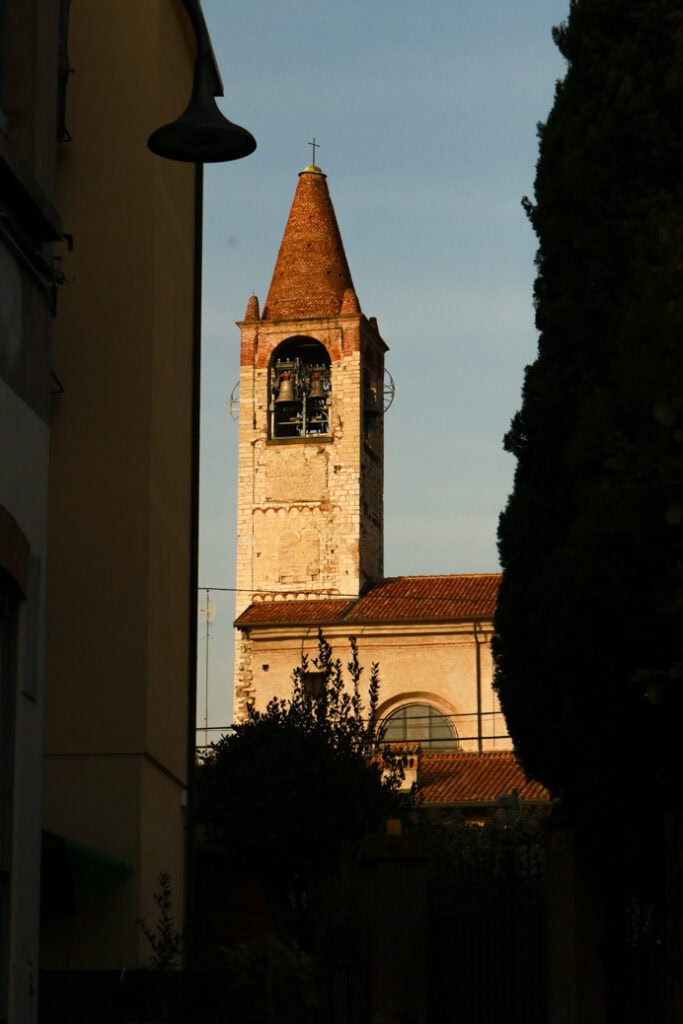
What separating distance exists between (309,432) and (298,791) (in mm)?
31187

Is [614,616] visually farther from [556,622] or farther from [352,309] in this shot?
[352,309]

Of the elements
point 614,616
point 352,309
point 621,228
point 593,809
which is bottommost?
point 593,809

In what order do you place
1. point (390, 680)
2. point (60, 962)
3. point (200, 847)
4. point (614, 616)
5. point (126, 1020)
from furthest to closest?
point (390, 680)
point (200, 847)
point (60, 962)
point (126, 1020)
point (614, 616)

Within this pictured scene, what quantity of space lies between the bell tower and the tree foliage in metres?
42.7

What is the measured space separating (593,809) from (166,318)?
9316 millimetres

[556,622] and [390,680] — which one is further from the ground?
[390,680]

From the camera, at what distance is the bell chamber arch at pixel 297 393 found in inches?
2247

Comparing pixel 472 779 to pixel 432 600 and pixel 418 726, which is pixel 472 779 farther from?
pixel 432 600

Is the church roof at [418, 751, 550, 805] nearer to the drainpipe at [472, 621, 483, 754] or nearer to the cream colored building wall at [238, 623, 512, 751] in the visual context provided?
the drainpipe at [472, 621, 483, 754]

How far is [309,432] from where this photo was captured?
2255 inches

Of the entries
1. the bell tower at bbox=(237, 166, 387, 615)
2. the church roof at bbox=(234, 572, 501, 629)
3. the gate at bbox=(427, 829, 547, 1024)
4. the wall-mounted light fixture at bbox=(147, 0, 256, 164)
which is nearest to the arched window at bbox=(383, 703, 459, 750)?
the church roof at bbox=(234, 572, 501, 629)

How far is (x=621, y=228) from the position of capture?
9.83m

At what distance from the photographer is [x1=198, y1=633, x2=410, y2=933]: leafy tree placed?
26109mm

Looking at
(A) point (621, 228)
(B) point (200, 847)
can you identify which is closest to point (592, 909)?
(A) point (621, 228)
